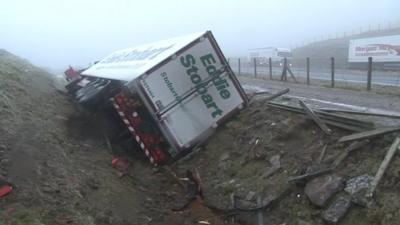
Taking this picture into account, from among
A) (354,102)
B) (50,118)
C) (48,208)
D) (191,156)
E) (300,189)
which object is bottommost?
(354,102)

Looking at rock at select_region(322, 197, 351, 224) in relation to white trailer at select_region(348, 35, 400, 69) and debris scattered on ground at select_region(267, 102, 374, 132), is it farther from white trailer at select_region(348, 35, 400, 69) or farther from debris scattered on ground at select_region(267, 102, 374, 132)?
white trailer at select_region(348, 35, 400, 69)

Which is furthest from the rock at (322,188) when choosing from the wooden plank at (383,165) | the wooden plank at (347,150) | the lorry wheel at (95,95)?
the lorry wheel at (95,95)

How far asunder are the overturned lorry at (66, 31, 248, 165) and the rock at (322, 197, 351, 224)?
4.58 m

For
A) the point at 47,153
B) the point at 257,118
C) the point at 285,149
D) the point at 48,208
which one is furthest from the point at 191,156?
the point at 48,208

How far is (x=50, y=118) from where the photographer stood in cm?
1127

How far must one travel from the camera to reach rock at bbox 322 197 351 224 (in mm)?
6171

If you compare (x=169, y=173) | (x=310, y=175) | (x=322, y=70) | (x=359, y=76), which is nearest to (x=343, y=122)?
(x=310, y=175)

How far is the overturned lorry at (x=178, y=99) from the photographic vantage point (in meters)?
10.1

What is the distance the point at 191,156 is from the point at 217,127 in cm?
95

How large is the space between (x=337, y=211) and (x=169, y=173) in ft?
14.9

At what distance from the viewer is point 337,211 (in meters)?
6.24

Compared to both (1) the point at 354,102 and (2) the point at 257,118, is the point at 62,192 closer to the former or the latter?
(2) the point at 257,118

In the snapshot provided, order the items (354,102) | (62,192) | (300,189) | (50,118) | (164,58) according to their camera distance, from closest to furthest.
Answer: (62,192) < (300,189) < (164,58) < (50,118) < (354,102)

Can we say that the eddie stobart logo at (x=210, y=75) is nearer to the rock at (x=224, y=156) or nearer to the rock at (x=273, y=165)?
the rock at (x=224, y=156)
